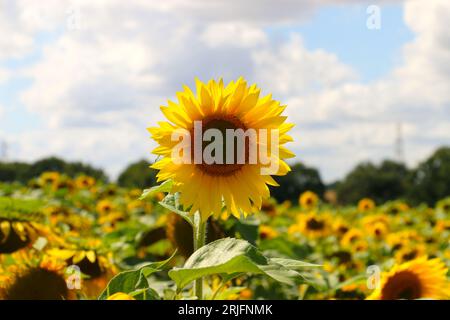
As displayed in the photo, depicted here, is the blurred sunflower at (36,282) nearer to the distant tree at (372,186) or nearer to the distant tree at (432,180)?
the distant tree at (432,180)

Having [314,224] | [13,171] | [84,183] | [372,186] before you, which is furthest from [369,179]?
[314,224]

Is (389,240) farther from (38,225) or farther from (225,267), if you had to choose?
(225,267)

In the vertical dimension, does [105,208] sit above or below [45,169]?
below

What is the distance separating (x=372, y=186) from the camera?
5984 centimetres

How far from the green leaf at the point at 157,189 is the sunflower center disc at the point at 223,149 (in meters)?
0.10

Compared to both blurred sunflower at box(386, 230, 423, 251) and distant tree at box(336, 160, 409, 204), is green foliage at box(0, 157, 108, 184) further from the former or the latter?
distant tree at box(336, 160, 409, 204)

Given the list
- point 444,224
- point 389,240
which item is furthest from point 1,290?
Result: point 444,224

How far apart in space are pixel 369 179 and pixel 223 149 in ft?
197

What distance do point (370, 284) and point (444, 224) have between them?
5.42 metres

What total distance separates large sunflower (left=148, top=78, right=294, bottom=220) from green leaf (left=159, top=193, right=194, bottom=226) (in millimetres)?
36

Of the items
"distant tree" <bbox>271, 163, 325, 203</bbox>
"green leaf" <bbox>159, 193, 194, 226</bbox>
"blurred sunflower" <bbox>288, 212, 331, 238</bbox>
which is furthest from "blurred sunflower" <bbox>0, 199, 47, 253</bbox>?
"distant tree" <bbox>271, 163, 325, 203</bbox>

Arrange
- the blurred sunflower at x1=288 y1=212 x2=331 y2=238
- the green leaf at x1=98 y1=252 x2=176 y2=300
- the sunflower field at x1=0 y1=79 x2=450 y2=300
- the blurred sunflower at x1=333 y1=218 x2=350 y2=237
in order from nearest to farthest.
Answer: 1. the sunflower field at x1=0 y1=79 x2=450 y2=300
2. the green leaf at x1=98 y1=252 x2=176 y2=300
3. the blurred sunflower at x1=288 y1=212 x2=331 y2=238
4. the blurred sunflower at x1=333 y1=218 x2=350 y2=237

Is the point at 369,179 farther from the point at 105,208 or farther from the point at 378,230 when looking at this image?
the point at 105,208

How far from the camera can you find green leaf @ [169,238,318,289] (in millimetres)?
1348
